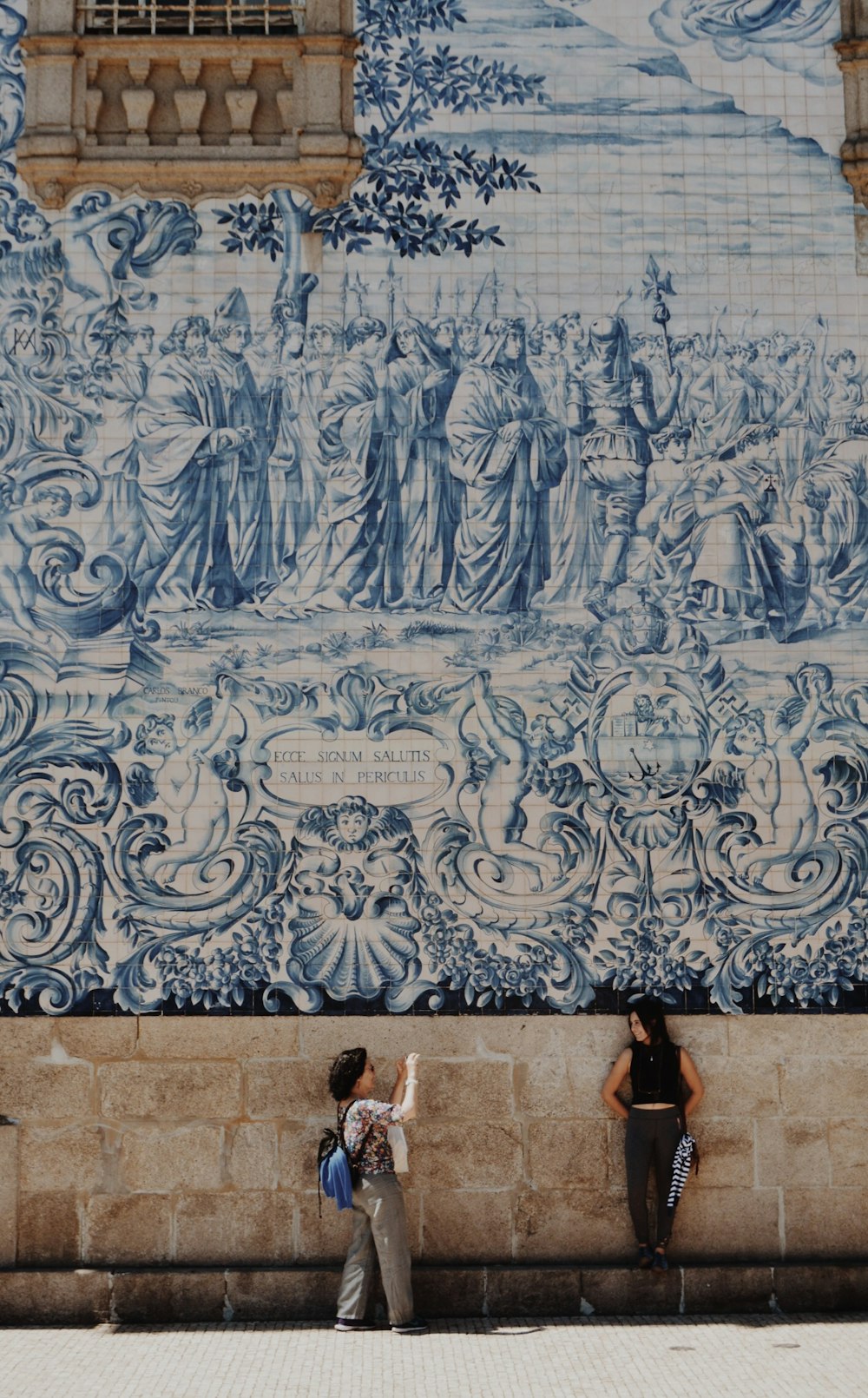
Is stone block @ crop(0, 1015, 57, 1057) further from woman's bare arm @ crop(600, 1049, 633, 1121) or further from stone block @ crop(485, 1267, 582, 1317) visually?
woman's bare arm @ crop(600, 1049, 633, 1121)

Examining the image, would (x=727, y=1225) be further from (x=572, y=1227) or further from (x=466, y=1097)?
(x=466, y=1097)

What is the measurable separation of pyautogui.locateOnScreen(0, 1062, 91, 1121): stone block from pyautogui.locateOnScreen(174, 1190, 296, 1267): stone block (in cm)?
69

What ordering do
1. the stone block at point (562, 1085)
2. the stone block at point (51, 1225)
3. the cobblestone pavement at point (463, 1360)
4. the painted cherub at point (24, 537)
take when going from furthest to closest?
the painted cherub at point (24, 537)
the stone block at point (562, 1085)
the stone block at point (51, 1225)
the cobblestone pavement at point (463, 1360)

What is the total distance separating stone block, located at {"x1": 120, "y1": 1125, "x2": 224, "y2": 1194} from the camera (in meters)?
7.29

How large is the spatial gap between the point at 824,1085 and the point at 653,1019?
0.93 meters

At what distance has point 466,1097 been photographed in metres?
7.34

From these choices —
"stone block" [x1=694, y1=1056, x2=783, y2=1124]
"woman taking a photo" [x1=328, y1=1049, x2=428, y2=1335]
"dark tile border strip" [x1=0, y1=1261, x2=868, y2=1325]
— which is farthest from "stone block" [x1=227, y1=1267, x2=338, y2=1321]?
"stone block" [x1=694, y1=1056, x2=783, y2=1124]

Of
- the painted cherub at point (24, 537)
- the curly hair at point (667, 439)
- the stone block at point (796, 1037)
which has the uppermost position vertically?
the curly hair at point (667, 439)

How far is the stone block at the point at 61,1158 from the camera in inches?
287

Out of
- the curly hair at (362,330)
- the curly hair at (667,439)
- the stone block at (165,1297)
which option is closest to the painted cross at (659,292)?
the curly hair at (667,439)

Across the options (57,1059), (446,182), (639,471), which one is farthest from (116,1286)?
(446,182)

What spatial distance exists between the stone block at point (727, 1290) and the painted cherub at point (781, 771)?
186cm

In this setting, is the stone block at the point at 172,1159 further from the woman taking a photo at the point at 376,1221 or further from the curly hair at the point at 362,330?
the curly hair at the point at 362,330

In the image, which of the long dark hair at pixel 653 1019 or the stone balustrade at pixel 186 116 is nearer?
the long dark hair at pixel 653 1019
